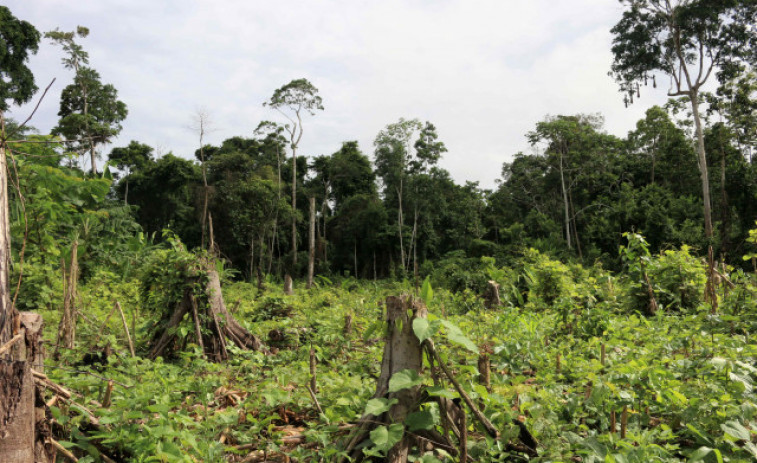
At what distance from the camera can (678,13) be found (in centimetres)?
1766

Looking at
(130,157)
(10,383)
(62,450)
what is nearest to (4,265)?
(10,383)

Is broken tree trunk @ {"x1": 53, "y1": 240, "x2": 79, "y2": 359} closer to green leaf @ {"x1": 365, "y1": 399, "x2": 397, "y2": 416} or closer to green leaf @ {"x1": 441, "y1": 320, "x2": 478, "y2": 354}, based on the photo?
green leaf @ {"x1": 365, "y1": 399, "x2": 397, "y2": 416}

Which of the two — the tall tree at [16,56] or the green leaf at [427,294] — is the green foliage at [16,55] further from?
the green leaf at [427,294]

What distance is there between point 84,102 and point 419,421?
25232 mm

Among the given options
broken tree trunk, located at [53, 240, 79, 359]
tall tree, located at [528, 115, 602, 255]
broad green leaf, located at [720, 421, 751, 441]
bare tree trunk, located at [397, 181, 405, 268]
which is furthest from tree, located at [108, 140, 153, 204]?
broad green leaf, located at [720, 421, 751, 441]

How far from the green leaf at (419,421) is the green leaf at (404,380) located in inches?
5.3

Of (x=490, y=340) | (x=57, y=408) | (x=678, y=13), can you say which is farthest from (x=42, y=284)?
(x=678, y=13)

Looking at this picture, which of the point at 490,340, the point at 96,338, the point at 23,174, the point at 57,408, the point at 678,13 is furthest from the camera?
the point at 678,13

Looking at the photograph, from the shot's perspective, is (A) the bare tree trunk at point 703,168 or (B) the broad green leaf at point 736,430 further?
(A) the bare tree trunk at point 703,168

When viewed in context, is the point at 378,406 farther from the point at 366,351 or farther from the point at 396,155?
the point at 396,155

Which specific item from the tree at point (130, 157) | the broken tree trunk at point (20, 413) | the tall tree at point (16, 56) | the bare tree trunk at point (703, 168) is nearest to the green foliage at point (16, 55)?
the tall tree at point (16, 56)

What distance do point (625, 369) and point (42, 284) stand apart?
27.4 ft

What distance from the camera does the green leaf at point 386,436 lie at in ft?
6.50

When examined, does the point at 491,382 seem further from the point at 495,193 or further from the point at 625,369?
the point at 495,193
